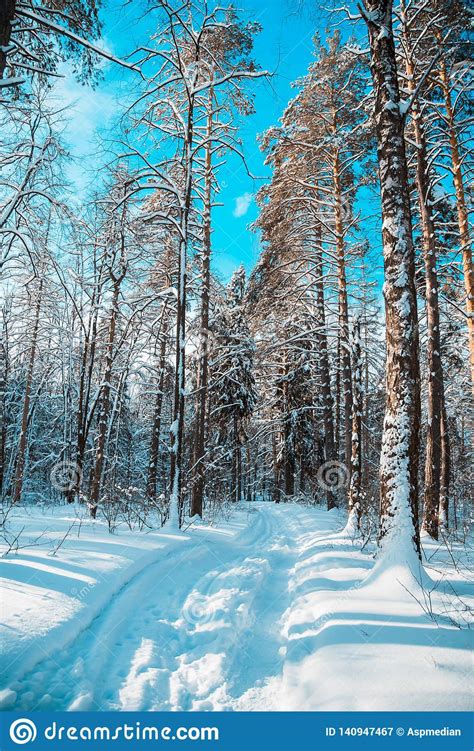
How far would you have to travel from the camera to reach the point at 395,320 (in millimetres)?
4891

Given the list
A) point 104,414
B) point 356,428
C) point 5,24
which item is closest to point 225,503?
point 104,414

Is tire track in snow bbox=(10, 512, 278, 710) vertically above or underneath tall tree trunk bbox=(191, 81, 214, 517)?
underneath

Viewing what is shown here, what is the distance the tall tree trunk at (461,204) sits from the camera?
30.6 ft

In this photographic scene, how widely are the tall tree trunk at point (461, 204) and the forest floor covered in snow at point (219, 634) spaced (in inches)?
250

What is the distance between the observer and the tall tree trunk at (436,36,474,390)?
367 inches

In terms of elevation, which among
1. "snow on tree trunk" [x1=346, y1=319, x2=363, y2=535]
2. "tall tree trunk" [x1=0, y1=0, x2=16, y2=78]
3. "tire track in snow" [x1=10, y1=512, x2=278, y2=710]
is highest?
"tall tree trunk" [x1=0, y1=0, x2=16, y2=78]

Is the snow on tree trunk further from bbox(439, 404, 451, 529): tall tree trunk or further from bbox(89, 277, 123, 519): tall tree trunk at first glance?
bbox(89, 277, 123, 519): tall tree trunk

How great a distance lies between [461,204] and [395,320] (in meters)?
7.23

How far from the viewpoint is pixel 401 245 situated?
16.3 ft

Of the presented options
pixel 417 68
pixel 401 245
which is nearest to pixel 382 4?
pixel 401 245

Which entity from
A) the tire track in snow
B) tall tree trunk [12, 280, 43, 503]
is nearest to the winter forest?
the tire track in snow

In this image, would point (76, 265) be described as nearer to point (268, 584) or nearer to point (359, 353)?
point (359, 353)

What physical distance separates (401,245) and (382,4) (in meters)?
3.69

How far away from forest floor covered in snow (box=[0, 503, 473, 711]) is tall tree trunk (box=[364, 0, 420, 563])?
0.70 meters
